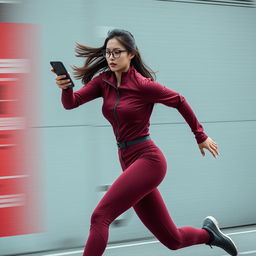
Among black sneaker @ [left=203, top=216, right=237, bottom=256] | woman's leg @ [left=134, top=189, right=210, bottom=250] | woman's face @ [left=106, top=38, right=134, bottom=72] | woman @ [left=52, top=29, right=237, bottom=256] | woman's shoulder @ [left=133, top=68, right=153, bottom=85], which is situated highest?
woman's face @ [left=106, top=38, right=134, bottom=72]

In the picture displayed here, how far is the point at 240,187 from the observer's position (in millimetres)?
6598

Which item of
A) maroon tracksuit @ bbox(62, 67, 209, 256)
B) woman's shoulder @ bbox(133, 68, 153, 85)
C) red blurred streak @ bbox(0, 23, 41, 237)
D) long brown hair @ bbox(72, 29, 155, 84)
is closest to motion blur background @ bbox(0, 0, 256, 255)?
red blurred streak @ bbox(0, 23, 41, 237)

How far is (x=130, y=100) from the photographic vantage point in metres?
3.89

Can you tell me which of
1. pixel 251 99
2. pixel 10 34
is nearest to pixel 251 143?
pixel 251 99

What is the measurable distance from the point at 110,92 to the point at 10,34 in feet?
5.54

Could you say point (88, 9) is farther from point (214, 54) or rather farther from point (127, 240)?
point (127, 240)

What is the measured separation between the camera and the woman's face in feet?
12.9

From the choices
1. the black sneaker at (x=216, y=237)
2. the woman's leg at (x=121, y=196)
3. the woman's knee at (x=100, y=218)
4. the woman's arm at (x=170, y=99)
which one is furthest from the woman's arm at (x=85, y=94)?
the black sneaker at (x=216, y=237)

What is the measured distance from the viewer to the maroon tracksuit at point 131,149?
3812mm

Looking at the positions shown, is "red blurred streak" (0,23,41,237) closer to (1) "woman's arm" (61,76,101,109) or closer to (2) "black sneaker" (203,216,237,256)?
(1) "woman's arm" (61,76,101,109)

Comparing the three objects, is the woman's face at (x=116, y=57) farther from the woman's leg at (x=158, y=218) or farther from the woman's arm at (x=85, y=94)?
the woman's leg at (x=158, y=218)

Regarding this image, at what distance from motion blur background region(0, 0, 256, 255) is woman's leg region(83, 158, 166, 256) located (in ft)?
5.62

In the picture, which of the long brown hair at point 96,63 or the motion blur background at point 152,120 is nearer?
the long brown hair at point 96,63

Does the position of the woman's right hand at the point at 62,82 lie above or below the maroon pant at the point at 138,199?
above
